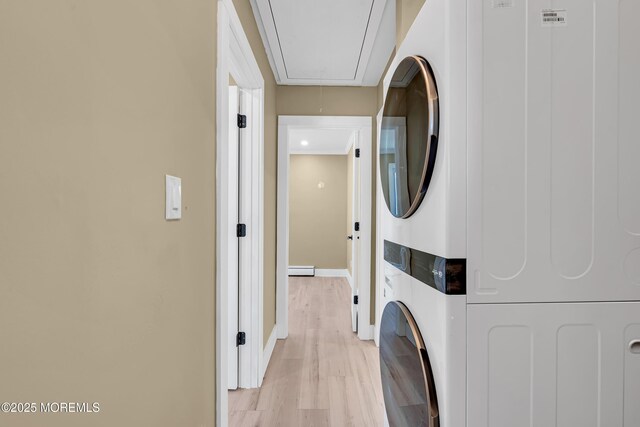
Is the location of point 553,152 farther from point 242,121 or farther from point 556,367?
point 242,121

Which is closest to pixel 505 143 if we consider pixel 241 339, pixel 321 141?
pixel 241 339

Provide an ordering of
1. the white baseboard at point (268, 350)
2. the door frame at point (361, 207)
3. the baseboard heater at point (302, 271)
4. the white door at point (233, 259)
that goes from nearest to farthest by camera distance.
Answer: the white door at point (233, 259), the white baseboard at point (268, 350), the door frame at point (361, 207), the baseboard heater at point (302, 271)

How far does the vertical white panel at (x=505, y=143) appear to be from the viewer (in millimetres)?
905

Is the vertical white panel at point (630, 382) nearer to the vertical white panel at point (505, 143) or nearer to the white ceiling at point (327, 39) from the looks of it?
the vertical white panel at point (505, 143)

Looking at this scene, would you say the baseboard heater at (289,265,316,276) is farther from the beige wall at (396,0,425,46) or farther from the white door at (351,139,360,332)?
the beige wall at (396,0,425,46)

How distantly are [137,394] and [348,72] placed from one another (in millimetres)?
2904

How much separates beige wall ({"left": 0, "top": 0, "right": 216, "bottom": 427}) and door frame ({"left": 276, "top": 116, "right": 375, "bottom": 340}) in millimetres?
2141

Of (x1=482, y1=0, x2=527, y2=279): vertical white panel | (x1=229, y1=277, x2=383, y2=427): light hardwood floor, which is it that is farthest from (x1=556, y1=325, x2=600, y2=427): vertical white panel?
(x1=229, y1=277, x2=383, y2=427): light hardwood floor

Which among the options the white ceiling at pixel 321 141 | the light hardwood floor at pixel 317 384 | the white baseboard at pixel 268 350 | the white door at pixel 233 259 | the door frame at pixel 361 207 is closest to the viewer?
the light hardwood floor at pixel 317 384

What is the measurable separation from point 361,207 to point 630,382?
2480 mm

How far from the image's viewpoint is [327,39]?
251cm

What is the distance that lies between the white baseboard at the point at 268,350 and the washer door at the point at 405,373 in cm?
132

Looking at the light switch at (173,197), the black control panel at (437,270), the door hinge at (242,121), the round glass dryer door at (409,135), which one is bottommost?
the black control panel at (437,270)

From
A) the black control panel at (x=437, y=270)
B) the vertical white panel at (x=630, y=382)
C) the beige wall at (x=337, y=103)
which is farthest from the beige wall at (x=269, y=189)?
the vertical white panel at (x=630, y=382)
